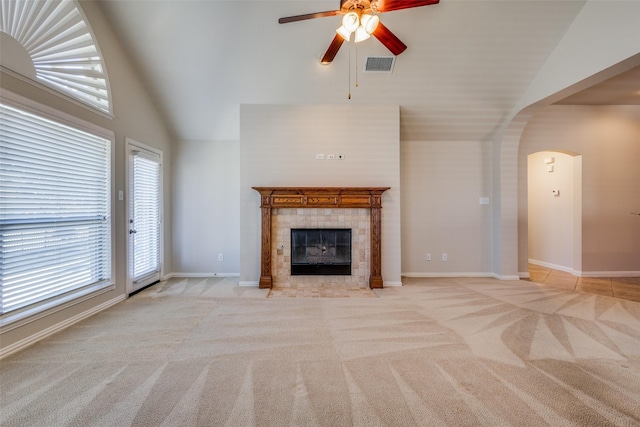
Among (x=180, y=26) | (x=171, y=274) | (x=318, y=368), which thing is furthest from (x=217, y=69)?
(x=318, y=368)

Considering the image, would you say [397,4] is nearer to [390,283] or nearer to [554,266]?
[390,283]

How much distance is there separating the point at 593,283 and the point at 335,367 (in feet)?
15.7

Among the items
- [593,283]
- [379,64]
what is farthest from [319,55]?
[593,283]

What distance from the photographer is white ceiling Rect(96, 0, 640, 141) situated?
313 cm

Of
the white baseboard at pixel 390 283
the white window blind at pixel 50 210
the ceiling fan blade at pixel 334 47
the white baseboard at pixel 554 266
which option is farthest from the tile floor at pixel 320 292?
the white baseboard at pixel 554 266

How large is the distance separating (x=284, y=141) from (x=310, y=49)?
128 centimetres

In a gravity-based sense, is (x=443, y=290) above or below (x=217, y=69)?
below

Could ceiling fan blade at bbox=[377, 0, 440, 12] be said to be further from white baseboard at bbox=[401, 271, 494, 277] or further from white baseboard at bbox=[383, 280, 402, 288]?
white baseboard at bbox=[401, 271, 494, 277]

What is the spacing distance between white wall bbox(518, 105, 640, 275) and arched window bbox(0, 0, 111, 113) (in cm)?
626

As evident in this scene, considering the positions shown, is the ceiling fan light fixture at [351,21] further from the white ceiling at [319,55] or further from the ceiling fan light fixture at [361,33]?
the white ceiling at [319,55]

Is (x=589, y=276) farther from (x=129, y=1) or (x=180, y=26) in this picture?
(x=129, y=1)

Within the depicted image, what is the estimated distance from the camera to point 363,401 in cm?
165

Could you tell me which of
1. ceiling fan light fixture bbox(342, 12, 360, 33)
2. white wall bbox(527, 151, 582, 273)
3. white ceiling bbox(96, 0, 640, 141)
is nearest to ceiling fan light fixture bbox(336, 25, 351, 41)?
ceiling fan light fixture bbox(342, 12, 360, 33)

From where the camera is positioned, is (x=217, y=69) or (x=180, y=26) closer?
(x=180, y=26)
